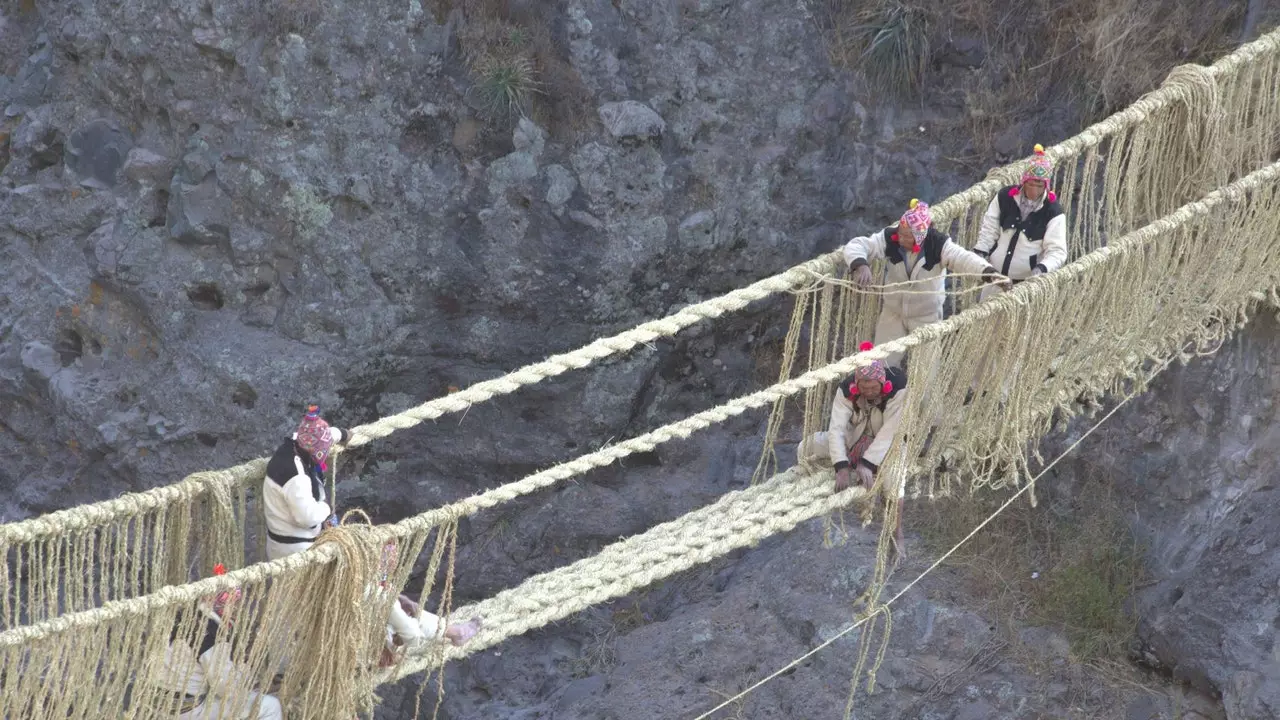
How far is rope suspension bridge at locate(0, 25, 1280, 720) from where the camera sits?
4086mm

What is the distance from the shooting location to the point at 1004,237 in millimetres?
5605

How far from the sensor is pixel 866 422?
200 inches

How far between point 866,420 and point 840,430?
99 mm

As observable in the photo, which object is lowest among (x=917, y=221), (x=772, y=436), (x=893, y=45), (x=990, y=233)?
(x=772, y=436)

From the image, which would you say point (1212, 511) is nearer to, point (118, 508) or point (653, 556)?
point (653, 556)

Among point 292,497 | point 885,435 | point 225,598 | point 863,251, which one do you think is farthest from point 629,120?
point 225,598

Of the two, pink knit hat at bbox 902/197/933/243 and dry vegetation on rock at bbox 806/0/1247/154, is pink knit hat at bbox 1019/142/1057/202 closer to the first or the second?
pink knit hat at bbox 902/197/933/243

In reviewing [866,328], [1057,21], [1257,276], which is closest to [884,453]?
[866,328]

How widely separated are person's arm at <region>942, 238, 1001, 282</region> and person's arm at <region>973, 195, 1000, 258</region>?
1.02 ft

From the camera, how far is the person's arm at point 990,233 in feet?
18.5

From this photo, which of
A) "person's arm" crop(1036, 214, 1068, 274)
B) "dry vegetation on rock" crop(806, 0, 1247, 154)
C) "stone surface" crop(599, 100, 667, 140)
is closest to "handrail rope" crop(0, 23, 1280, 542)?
"person's arm" crop(1036, 214, 1068, 274)


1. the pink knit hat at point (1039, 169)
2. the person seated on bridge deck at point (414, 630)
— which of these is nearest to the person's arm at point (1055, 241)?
the pink knit hat at point (1039, 169)

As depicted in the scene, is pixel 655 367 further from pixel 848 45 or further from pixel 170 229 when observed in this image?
pixel 170 229

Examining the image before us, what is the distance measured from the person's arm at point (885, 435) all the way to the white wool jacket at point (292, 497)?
174cm
